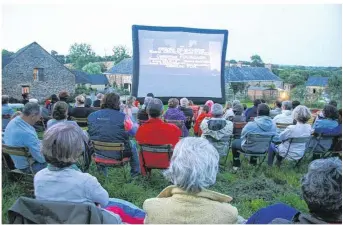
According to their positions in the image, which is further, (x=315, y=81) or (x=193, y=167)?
(x=315, y=81)

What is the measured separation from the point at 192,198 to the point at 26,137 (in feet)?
7.00

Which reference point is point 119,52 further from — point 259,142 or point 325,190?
point 325,190

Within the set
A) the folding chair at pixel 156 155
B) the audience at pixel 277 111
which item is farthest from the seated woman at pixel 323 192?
the audience at pixel 277 111

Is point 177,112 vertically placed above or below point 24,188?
above

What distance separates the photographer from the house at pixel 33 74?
22109 millimetres

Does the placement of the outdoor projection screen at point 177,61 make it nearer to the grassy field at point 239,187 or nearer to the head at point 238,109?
the head at point 238,109

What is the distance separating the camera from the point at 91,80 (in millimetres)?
31156

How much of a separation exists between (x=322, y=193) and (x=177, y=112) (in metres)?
4.67

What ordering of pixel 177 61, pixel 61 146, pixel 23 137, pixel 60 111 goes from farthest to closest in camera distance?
pixel 177 61 < pixel 60 111 < pixel 23 137 < pixel 61 146

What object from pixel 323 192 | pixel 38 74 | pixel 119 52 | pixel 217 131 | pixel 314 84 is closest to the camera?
pixel 323 192

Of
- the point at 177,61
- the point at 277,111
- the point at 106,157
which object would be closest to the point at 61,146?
the point at 106,157

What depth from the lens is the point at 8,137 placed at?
3383mm

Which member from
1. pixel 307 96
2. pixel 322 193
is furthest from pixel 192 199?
pixel 307 96

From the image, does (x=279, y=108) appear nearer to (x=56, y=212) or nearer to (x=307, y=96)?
(x=56, y=212)
